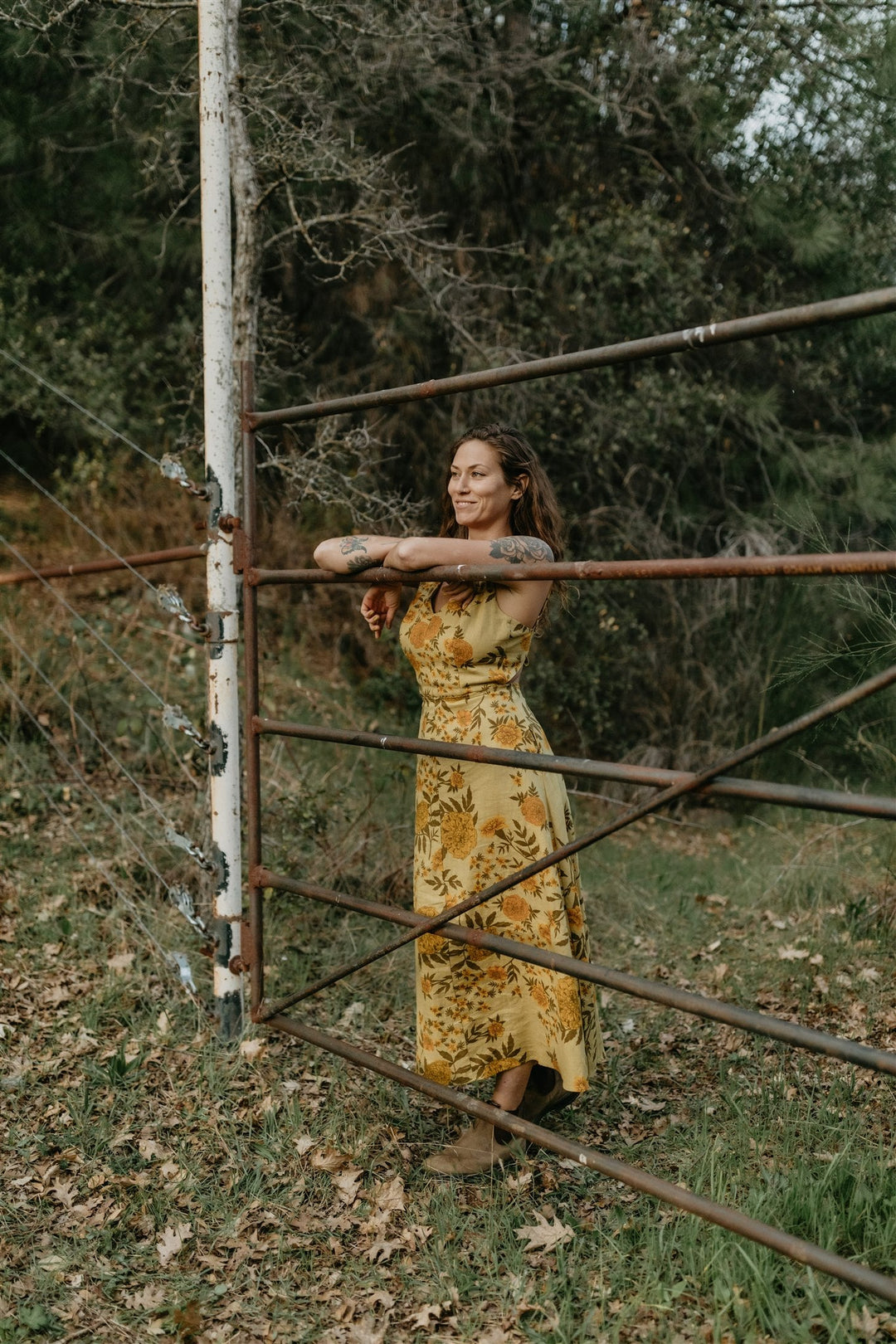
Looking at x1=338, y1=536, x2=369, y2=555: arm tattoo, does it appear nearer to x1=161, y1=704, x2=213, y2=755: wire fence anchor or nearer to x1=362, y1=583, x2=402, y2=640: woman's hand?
x1=362, y1=583, x2=402, y2=640: woman's hand

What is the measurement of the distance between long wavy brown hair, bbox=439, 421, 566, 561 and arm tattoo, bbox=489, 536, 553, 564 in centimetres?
17

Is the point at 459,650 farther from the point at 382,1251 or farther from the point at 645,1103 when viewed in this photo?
the point at 645,1103

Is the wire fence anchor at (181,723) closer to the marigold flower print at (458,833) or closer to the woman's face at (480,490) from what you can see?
the marigold flower print at (458,833)

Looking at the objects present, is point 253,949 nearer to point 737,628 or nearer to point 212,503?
point 212,503

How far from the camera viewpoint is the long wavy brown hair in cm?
286

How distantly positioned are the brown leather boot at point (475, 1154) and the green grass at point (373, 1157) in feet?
0.14

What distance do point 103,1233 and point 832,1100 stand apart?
1.98 m

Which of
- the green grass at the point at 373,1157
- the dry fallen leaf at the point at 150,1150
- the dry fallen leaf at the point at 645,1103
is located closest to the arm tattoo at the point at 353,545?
the green grass at the point at 373,1157

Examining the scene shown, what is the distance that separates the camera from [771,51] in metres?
6.96

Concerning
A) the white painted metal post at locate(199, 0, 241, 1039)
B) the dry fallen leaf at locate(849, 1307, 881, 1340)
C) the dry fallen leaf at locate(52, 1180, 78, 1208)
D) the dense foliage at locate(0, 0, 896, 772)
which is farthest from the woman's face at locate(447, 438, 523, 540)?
the dense foliage at locate(0, 0, 896, 772)

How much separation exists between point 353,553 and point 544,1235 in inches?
67.0

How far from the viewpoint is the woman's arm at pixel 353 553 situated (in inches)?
109

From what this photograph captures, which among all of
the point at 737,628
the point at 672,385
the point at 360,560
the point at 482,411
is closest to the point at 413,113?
the point at 482,411

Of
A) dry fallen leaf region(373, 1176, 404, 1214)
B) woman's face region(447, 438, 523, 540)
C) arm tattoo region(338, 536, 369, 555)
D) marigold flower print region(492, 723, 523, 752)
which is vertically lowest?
dry fallen leaf region(373, 1176, 404, 1214)
